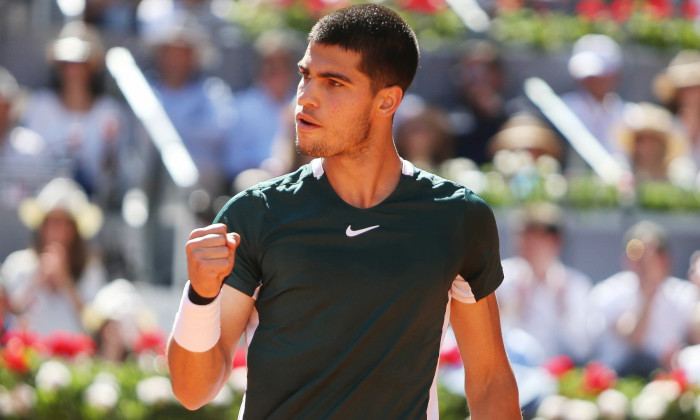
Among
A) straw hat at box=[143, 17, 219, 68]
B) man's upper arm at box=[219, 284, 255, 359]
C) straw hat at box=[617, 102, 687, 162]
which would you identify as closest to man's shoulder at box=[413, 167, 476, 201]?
man's upper arm at box=[219, 284, 255, 359]

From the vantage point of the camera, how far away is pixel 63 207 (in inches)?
320

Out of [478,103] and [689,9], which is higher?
[689,9]

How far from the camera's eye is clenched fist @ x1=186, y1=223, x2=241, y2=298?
9.46 feet

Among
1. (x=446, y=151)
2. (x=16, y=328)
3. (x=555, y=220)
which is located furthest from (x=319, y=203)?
(x=446, y=151)

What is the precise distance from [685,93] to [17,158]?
6035mm

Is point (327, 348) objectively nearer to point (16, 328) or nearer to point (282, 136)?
point (16, 328)

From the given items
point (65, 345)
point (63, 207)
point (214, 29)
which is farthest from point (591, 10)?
point (65, 345)

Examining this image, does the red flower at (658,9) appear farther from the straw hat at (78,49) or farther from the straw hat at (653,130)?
the straw hat at (78,49)

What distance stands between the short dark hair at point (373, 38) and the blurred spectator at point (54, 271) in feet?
16.9

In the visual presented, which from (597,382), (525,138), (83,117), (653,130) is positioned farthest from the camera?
(653,130)

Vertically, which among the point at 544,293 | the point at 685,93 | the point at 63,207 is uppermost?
the point at 685,93

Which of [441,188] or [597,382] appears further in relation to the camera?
[597,382]

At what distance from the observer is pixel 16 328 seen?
296 inches

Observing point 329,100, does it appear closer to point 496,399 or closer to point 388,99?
point 388,99
